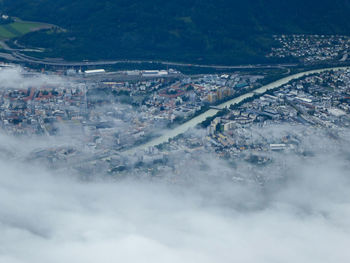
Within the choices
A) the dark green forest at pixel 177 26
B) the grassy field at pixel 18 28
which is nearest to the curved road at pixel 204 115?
the dark green forest at pixel 177 26

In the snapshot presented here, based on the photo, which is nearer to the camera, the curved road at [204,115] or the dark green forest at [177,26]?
the curved road at [204,115]

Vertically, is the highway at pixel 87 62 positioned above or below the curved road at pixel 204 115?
above

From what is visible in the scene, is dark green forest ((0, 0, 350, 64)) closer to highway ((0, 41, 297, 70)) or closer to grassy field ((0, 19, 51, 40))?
highway ((0, 41, 297, 70))

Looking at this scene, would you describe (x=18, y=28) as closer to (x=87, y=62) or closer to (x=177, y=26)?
(x=87, y=62)

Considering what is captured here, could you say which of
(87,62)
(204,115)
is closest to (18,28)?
(87,62)

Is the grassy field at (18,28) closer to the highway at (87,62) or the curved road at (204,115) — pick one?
the highway at (87,62)

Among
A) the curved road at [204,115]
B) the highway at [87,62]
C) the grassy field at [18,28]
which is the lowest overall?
the curved road at [204,115]

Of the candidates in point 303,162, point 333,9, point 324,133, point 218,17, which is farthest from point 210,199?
point 333,9
